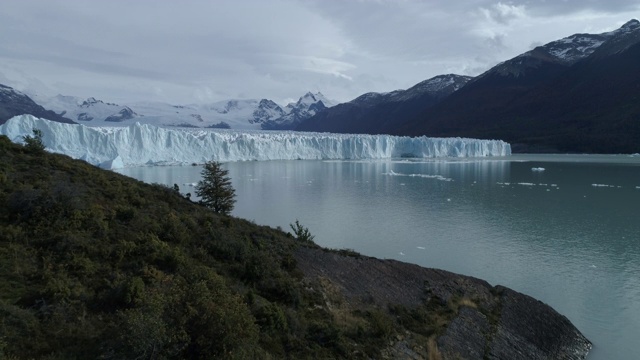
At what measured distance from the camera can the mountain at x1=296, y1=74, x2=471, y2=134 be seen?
5743 inches

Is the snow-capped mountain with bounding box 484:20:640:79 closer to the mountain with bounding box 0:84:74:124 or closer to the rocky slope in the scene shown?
the mountain with bounding box 0:84:74:124

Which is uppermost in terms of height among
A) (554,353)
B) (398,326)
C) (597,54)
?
(597,54)

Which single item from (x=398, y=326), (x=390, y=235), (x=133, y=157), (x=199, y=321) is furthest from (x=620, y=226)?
(x=133, y=157)

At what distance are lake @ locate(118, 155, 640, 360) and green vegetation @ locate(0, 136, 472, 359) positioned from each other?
4.30 meters

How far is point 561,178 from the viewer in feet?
127

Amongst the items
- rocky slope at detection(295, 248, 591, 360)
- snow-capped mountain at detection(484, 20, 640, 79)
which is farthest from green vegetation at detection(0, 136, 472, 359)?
snow-capped mountain at detection(484, 20, 640, 79)

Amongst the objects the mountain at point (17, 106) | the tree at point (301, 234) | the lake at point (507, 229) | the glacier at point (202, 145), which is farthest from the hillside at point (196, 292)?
the mountain at point (17, 106)

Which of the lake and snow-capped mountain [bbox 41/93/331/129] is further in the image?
snow-capped mountain [bbox 41/93/331/129]

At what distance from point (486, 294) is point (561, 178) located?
1271 inches

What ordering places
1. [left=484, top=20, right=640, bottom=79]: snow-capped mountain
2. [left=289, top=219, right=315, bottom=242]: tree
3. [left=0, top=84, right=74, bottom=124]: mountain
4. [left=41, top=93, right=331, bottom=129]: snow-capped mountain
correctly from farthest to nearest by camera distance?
[left=41, top=93, right=331, bottom=129]: snow-capped mountain → [left=484, top=20, right=640, bottom=79]: snow-capped mountain → [left=0, top=84, right=74, bottom=124]: mountain → [left=289, top=219, right=315, bottom=242]: tree

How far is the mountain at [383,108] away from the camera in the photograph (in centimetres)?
14588

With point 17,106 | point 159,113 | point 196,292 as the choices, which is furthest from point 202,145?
point 159,113

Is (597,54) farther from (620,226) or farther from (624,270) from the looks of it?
(624,270)

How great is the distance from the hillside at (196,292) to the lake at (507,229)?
1.99m
